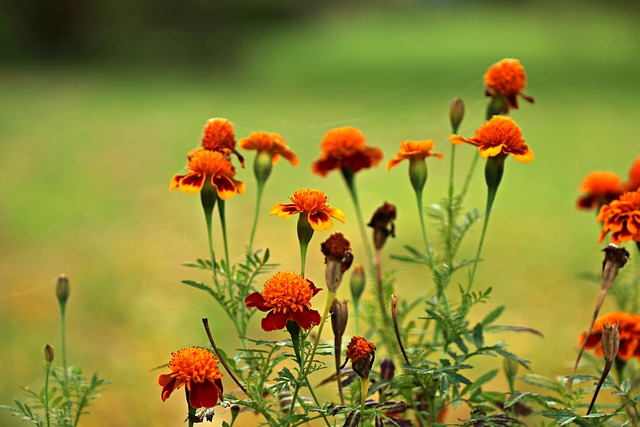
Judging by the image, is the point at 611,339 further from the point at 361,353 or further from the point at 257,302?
the point at 257,302

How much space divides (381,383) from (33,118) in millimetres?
5255

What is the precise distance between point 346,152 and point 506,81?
0.27 m

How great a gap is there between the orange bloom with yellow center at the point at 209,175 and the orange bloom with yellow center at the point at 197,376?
0.78 ft

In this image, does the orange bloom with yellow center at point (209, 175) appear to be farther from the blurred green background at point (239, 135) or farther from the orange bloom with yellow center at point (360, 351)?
the blurred green background at point (239, 135)

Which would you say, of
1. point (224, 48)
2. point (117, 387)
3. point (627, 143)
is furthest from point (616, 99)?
point (117, 387)

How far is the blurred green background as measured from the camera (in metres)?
2.53

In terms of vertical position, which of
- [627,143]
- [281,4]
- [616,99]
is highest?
[281,4]

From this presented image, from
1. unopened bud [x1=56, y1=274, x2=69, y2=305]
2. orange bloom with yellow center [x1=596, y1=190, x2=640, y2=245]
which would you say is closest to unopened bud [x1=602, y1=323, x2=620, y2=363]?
orange bloom with yellow center [x1=596, y1=190, x2=640, y2=245]

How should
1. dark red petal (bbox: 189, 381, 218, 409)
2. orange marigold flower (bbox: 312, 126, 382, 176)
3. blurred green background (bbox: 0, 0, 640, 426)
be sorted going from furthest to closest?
blurred green background (bbox: 0, 0, 640, 426)
orange marigold flower (bbox: 312, 126, 382, 176)
dark red petal (bbox: 189, 381, 218, 409)

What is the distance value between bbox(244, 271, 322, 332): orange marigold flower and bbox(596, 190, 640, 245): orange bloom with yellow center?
415 millimetres

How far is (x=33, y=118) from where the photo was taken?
227 inches

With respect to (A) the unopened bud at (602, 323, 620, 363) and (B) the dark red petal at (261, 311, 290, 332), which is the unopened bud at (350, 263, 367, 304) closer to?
(B) the dark red petal at (261, 311, 290, 332)

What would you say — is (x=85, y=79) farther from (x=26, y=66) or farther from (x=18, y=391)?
(x=18, y=391)

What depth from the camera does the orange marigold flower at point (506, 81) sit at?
48.0 inches
